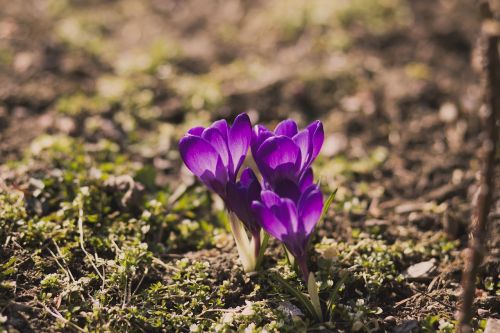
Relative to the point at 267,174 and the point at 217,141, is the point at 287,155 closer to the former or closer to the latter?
the point at 267,174

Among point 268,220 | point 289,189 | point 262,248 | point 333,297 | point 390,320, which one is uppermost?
point 289,189

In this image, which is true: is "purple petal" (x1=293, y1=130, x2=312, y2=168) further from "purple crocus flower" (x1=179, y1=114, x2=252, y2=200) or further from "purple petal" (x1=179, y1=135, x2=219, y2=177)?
"purple petal" (x1=179, y1=135, x2=219, y2=177)

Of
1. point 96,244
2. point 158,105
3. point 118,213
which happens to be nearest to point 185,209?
point 118,213

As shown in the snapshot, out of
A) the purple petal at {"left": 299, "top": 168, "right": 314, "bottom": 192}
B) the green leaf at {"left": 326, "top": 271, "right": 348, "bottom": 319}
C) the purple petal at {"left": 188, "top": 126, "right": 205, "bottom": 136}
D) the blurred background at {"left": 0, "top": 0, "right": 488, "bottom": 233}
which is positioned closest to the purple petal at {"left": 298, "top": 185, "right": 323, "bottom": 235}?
the purple petal at {"left": 299, "top": 168, "right": 314, "bottom": 192}

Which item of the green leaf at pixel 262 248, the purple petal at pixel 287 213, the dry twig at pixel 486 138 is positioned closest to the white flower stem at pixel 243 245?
the green leaf at pixel 262 248

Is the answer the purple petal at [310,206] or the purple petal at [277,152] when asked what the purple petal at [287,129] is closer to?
the purple petal at [277,152]

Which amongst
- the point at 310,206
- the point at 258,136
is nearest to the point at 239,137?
the point at 258,136

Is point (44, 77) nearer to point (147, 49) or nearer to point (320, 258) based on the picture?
point (147, 49)
